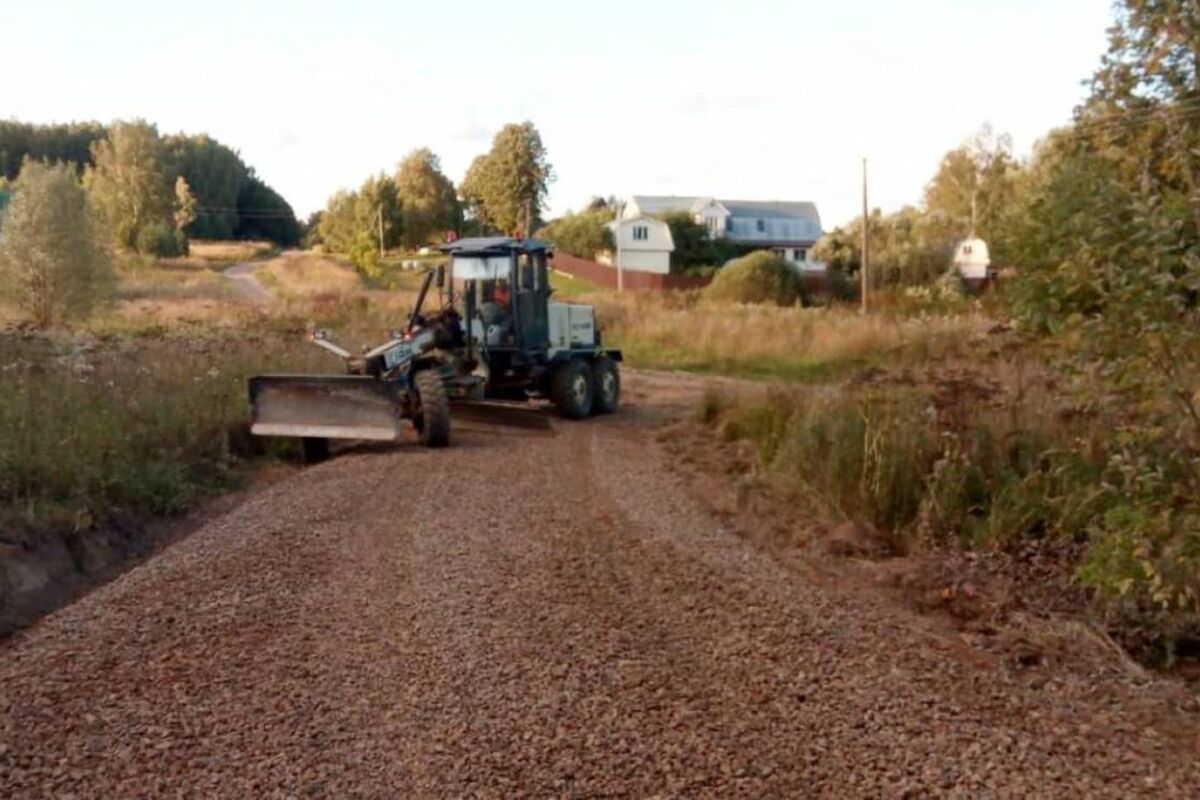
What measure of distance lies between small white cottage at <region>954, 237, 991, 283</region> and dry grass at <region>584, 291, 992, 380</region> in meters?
19.5

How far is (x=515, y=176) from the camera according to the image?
68.9 m

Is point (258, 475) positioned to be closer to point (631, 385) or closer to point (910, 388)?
point (910, 388)

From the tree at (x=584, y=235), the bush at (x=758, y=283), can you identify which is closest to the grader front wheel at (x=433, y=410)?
the bush at (x=758, y=283)

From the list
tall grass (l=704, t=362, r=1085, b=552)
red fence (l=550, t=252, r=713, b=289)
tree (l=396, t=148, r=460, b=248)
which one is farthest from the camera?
tree (l=396, t=148, r=460, b=248)

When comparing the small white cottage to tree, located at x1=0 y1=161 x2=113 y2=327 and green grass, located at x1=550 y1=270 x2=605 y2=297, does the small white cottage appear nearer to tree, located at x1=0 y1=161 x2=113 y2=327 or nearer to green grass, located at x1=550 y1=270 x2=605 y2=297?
green grass, located at x1=550 y1=270 x2=605 y2=297

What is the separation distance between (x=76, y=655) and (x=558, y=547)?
382 cm

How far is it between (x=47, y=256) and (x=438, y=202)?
4417 centimetres

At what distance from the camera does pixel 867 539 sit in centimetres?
1012

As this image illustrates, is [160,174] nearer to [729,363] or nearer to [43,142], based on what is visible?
[43,142]

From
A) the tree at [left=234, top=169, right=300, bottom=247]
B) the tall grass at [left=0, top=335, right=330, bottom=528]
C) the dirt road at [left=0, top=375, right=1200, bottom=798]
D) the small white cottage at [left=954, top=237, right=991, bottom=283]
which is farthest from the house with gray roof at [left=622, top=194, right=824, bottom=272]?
the dirt road at [left=0, top=375, right=1200, bottom=798]

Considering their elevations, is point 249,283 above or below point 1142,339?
above

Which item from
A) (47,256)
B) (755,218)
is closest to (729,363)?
(47,256)

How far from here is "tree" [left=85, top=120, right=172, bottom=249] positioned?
91.5 meters

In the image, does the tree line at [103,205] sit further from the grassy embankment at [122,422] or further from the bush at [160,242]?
the grassy embankment at [122,422]
